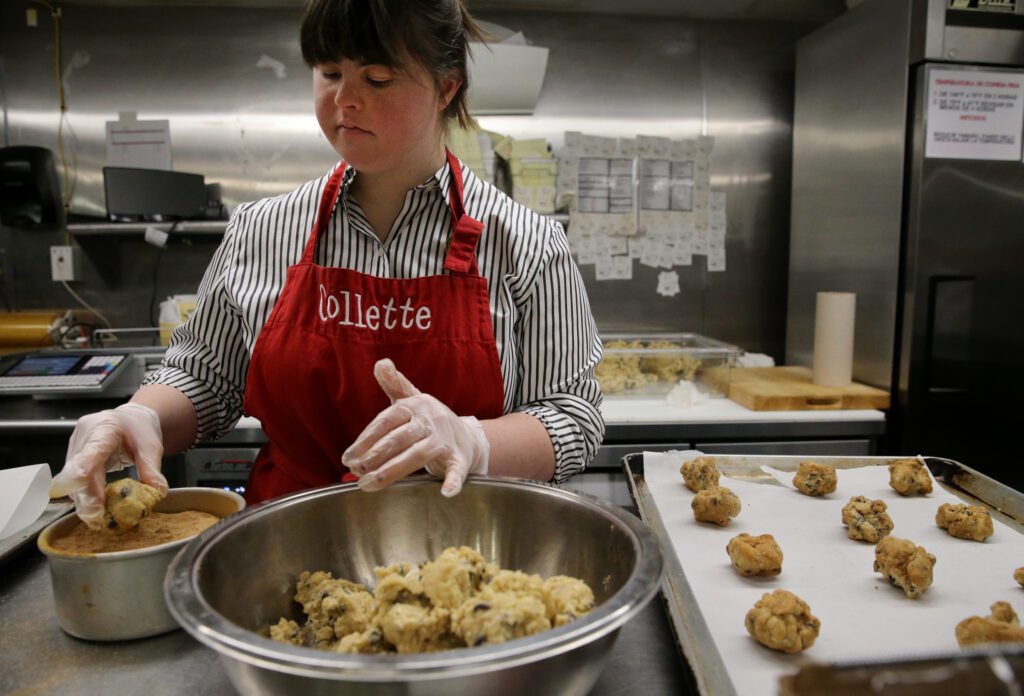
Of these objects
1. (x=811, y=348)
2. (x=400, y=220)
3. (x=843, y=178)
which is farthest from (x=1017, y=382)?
(x=400, y=220)

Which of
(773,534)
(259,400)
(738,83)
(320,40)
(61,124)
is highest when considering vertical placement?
(738,83)

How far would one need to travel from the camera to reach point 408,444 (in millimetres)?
951

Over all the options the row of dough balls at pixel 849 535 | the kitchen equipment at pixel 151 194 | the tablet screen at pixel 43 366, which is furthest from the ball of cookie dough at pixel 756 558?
the kitchen equipment at pixel 151 194

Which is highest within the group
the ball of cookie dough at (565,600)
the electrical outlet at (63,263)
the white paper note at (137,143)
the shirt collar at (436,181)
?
the white paper note at (137,143)

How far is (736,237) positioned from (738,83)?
2.47ft

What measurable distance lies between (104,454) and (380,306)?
488mm

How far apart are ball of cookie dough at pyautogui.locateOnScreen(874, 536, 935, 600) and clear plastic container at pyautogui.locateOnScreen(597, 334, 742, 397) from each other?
155cm

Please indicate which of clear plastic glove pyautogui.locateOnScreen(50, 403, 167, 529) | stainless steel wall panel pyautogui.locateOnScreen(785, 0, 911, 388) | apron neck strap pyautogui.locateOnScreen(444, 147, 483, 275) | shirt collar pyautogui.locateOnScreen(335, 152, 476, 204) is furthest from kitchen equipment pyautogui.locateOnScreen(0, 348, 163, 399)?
stainless steel wall panel pyautogui.locateOnScreen(785, 0, 911, 388)

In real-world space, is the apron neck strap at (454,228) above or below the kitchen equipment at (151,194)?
below

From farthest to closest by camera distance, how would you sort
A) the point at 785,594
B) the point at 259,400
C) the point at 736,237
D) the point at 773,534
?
the point at 736,237 → the point at 773,534 → the point at 259,400 → the point at 785,594

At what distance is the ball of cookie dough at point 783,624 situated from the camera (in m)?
0.90

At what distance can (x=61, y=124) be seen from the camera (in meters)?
3.20

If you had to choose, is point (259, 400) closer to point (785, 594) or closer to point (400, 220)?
point (400, 220)

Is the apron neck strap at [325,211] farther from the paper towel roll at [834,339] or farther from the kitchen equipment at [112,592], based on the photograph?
the paper towel roll at [834,339]
